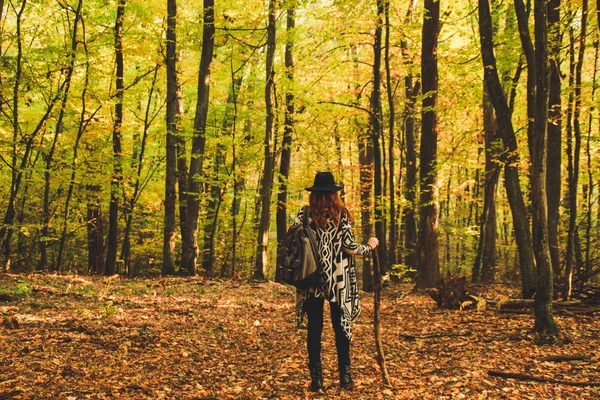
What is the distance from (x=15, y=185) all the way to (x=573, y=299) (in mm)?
14204

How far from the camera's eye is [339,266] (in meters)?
4.43

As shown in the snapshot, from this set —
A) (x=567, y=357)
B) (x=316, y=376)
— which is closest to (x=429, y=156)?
(x=567, y=357)

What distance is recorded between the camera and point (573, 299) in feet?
25.2

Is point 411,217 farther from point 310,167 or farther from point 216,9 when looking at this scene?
point 216,9

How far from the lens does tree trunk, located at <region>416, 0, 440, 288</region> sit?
35.7 ft

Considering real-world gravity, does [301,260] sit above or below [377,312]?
above

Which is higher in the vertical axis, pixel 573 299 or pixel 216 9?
pixel 216 9

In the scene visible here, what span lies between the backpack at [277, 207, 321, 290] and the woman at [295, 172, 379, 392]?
78 mm

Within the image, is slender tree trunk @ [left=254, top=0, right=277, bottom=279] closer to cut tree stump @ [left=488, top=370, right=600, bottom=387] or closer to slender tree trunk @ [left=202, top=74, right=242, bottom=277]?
slender tree trunk @ [left=202, top=74, right=242, bottom=277]

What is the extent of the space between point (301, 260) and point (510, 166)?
577cm

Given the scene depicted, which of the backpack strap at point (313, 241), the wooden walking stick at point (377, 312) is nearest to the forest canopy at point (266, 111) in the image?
the wooden walking stick at point (377, 312)

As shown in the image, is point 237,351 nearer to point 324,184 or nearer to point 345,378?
point 345,378

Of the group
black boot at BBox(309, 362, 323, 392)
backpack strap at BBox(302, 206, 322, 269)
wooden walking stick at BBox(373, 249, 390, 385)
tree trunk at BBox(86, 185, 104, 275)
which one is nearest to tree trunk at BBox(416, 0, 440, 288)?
wooden walking stick at BBox(373, 249, 390, 385)

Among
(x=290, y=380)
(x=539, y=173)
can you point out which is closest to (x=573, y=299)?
(x=539, y=173)
